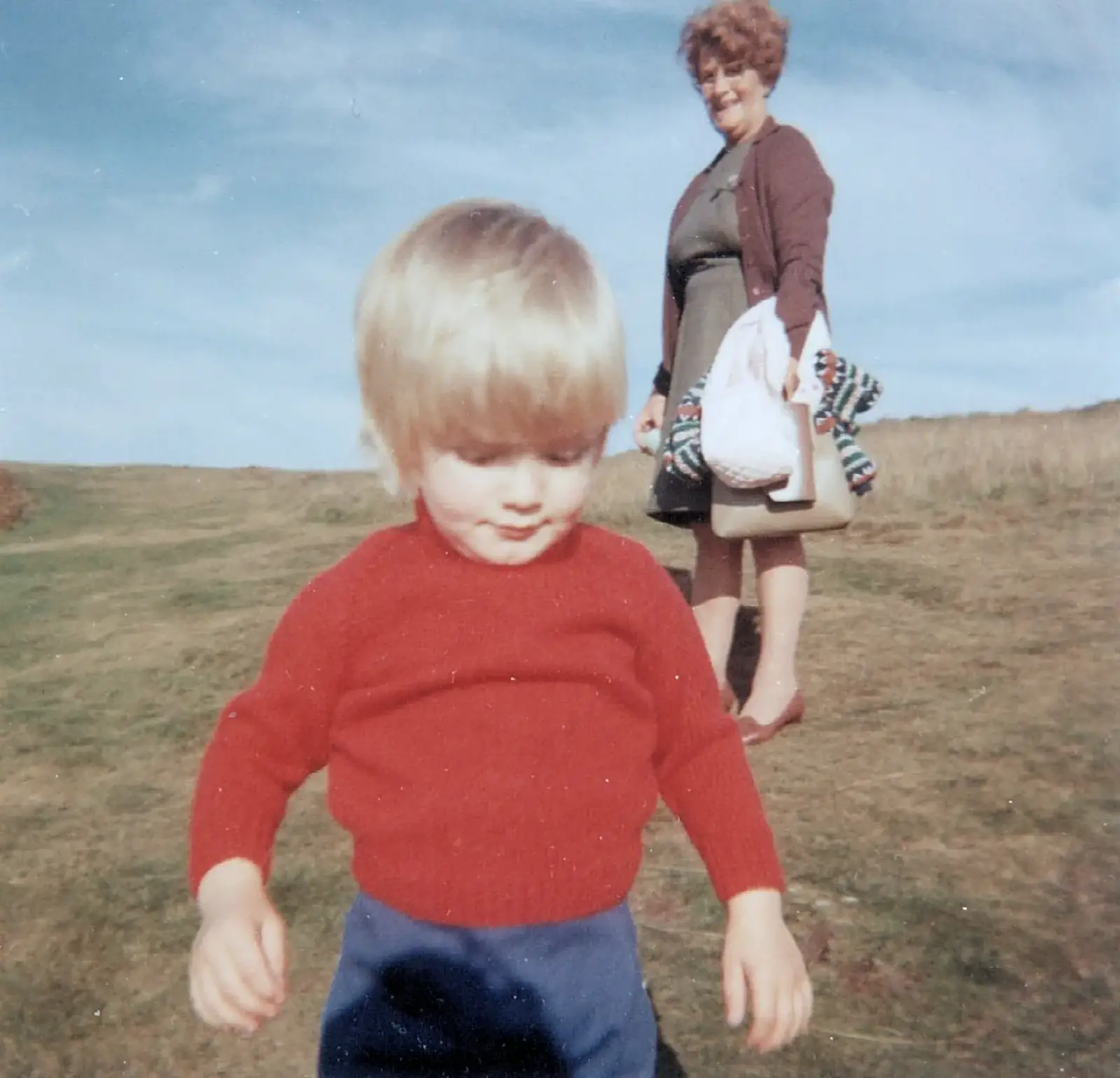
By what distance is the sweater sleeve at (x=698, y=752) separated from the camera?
1.47m

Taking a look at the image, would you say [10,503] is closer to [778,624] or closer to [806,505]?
[778,624]

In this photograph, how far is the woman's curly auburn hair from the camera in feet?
10.8

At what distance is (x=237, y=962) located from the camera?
1.32 m

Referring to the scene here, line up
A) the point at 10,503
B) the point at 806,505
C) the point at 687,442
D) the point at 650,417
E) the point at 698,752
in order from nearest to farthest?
1. the point at 698,752
2. the point at 806,505
3. the point at 687,442
4. the point at 650,417
5. the point at 10,503

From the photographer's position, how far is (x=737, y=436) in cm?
302

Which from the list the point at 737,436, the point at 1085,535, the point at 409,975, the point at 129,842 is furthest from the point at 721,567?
the point at 1085,535

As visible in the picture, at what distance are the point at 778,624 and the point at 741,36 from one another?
1.54 m

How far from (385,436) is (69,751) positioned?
2.60 meters

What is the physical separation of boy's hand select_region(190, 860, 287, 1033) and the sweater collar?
0.44m

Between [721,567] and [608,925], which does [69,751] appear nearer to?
[721,567]

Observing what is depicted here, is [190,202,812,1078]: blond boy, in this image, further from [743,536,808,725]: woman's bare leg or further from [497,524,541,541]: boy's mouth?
[743,536,808,725]: woman's bare leg

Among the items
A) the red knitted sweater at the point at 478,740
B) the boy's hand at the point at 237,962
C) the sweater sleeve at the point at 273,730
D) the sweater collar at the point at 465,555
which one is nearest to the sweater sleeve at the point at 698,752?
the red knitted sweater at the point at 478,740

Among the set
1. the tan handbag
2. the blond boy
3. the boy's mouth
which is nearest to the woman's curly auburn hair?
the tan handbag

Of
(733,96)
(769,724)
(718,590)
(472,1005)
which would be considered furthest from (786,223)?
(472,1005)
